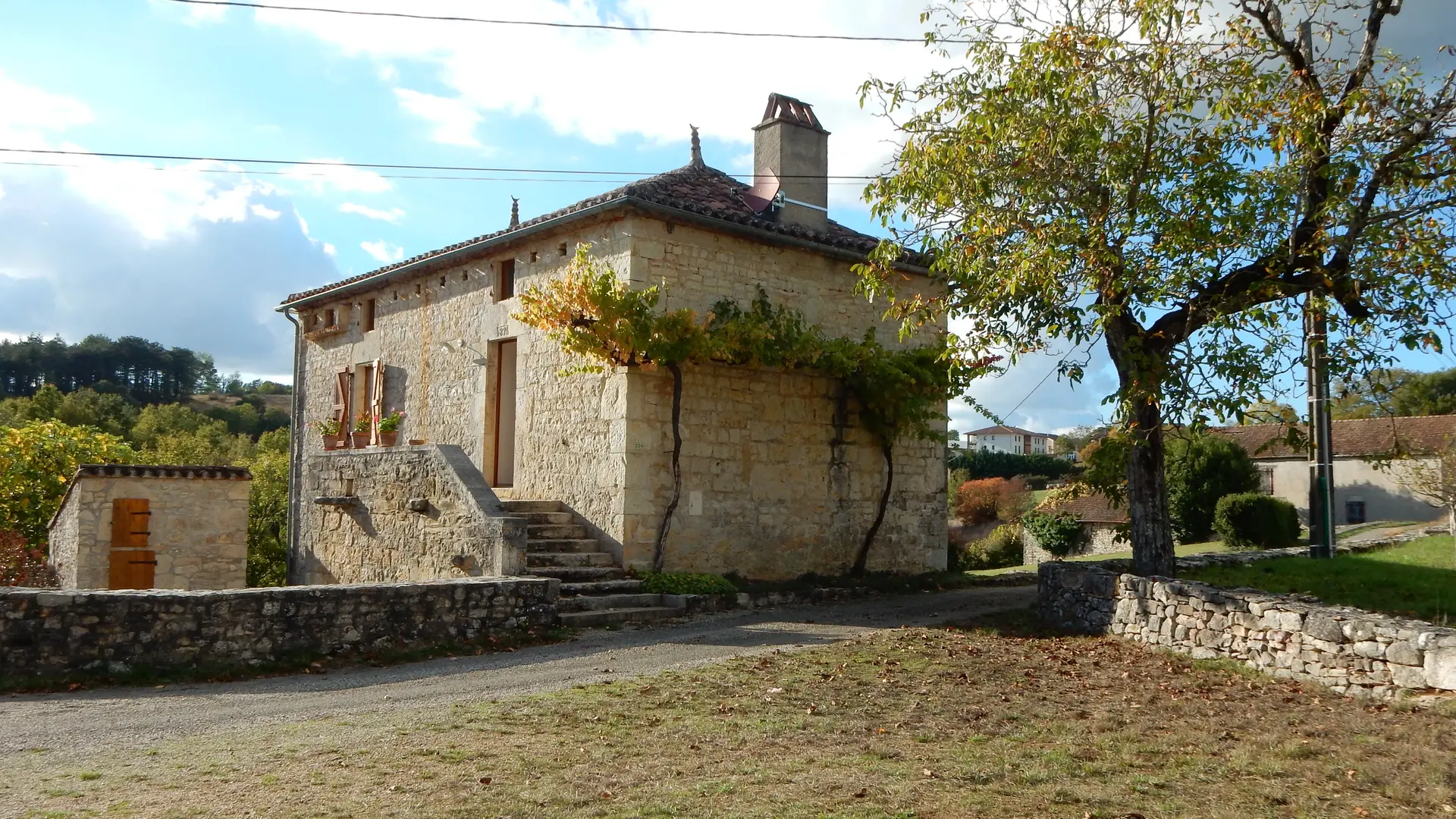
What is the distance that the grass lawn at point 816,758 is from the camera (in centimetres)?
486

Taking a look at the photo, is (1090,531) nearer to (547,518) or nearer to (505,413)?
(505,413)

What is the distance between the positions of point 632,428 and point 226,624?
17.0 feet

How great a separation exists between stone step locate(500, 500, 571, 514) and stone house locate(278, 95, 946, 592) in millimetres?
29

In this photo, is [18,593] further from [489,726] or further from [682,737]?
[682,737]

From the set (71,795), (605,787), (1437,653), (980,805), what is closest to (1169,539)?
(1437,653)

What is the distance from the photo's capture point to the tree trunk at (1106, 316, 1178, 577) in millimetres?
10188

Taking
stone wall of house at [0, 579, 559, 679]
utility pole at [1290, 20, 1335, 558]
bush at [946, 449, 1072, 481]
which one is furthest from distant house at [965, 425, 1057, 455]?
stone wall of house at [0, 579, 559, 679]

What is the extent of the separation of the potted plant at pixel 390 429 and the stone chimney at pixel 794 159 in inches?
257

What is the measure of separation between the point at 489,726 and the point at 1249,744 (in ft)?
14.7

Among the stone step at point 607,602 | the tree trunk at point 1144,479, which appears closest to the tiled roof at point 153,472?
the stone step at point 607,602

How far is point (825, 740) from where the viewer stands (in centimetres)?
615

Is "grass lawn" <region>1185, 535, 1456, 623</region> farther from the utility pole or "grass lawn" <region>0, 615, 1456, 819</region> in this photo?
"grass lawn" <region>0, 615, 1456, 819</region>

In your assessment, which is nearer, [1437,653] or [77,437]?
[1437,653]

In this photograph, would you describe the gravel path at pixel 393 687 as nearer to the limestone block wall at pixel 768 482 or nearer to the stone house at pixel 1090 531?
the limestone block wall at pixel 768 482
